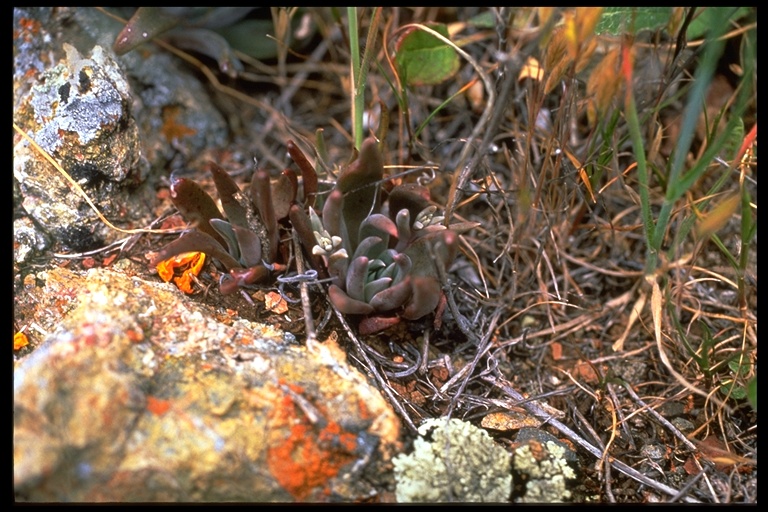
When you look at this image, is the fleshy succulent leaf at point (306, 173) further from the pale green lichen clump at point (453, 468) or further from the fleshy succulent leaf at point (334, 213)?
the pale green lichen clump at point (453, 468)

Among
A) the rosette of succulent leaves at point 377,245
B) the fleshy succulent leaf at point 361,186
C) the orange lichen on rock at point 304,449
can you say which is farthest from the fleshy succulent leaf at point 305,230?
the orange lichen on rock at point 304,449

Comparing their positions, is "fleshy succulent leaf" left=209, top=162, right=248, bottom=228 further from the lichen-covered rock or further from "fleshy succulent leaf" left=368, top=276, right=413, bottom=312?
the lichen-covered rock

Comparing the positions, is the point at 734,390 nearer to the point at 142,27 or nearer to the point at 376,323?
the point at 376,323

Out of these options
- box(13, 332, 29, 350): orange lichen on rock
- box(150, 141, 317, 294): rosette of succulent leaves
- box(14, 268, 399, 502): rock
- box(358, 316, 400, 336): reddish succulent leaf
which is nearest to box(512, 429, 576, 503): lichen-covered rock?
box(14, 268, 399, 502): rock

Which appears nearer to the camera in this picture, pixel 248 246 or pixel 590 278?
pixel 248 246

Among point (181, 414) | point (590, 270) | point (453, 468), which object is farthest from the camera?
→ point (590, 270)

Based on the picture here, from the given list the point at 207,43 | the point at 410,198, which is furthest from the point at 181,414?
the point at 207,43

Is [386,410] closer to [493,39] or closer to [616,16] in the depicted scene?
[616,16]

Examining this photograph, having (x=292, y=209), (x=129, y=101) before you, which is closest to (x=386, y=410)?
(x=292, y=209)
